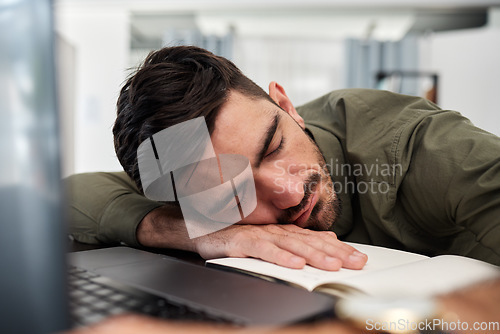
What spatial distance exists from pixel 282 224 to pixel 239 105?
0.65ft

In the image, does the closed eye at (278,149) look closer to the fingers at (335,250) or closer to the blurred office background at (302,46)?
the fingers at (335,250)

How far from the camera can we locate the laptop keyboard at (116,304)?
0.88 feet

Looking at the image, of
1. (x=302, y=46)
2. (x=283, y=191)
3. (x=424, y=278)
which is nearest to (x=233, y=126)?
(x=283, y=191)

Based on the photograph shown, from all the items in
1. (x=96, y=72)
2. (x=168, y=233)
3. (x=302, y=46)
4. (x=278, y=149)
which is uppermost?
(x=302, y=46)

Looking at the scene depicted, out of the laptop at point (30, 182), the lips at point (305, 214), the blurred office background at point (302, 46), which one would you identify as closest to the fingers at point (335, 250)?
the lips at point (305, 214)

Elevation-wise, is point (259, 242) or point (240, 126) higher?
point (240, 126)

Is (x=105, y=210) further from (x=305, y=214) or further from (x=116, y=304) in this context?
(x=116, y=304)

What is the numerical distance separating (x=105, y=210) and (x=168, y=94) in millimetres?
260

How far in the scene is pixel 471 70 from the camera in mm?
2695

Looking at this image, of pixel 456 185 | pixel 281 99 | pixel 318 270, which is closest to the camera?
pixel 318 270

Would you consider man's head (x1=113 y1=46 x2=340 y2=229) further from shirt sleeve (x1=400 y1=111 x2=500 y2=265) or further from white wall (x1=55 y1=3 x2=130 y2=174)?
white wall (x1=55 y1=3 x2=130 y2=174)

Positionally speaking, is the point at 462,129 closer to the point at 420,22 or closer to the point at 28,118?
the point at 28,118

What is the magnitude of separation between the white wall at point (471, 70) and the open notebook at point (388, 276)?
255 centimetres

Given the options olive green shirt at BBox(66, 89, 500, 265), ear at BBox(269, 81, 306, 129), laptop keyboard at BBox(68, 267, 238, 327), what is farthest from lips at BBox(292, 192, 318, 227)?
laptop keyboard at BBox(68, 267, 238, 327)
